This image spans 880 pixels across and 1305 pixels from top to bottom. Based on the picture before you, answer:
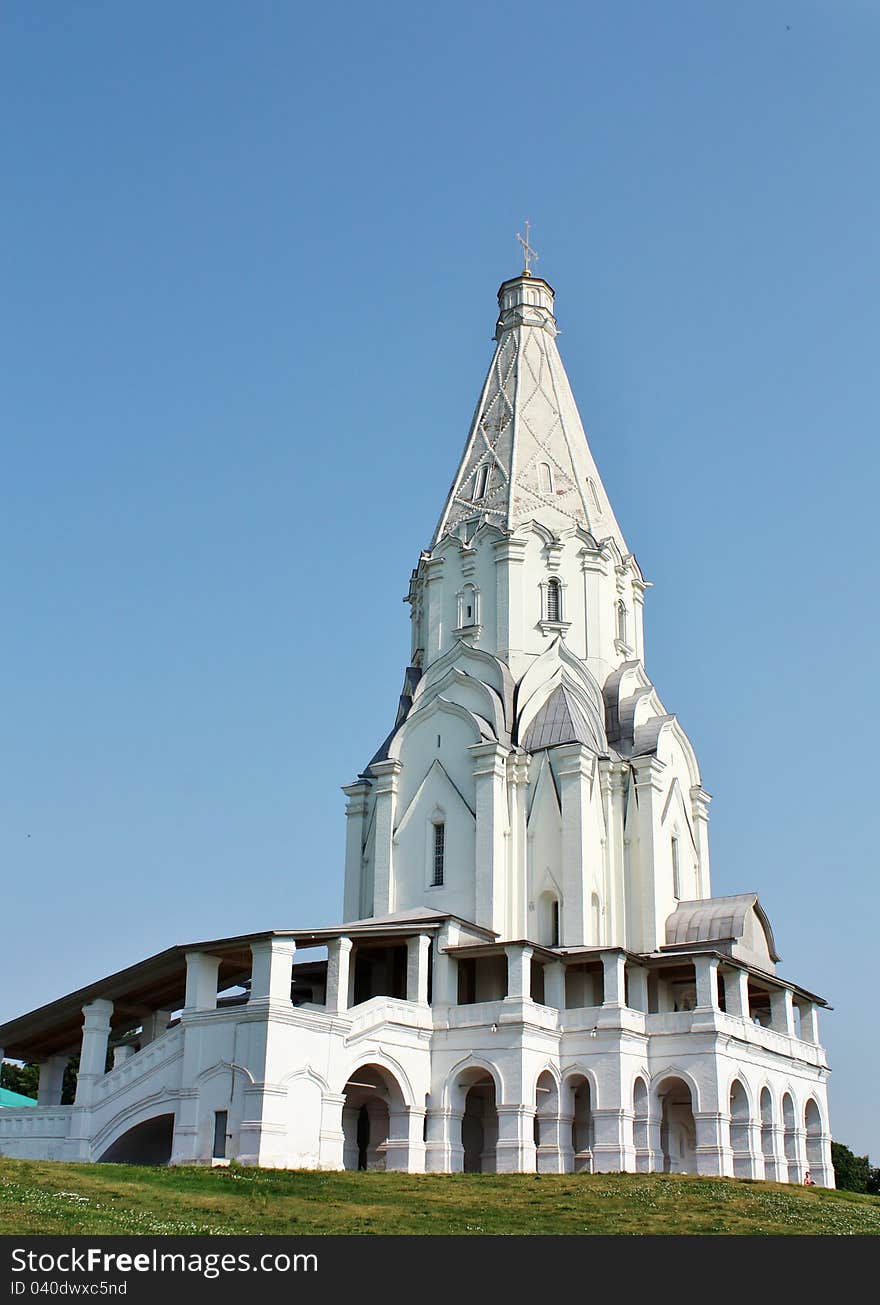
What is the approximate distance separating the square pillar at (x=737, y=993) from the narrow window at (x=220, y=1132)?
11.2m

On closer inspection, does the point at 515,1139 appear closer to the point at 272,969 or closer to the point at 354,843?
the point at 272,969

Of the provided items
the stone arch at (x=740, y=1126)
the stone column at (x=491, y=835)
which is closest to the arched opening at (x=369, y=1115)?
the stone column at (x=491, y=835)

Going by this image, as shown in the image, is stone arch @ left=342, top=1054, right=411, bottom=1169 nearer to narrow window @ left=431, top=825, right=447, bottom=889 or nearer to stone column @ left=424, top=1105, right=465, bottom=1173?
stone column @ left=424, top=1105, right=465, bottom=1173

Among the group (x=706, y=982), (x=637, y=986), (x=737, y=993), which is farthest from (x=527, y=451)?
(x=706, y=982)

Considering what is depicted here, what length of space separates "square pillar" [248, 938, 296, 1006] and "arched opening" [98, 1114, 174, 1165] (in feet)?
10.5

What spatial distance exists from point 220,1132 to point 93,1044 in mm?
4473

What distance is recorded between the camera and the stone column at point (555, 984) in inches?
1117

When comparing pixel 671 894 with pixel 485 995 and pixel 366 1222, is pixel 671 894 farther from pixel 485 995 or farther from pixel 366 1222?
pixel 366 1222

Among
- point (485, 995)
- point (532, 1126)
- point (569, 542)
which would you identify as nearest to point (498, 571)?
point (569, 542)

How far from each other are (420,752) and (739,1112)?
1123cm

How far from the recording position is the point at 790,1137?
30.5 meters

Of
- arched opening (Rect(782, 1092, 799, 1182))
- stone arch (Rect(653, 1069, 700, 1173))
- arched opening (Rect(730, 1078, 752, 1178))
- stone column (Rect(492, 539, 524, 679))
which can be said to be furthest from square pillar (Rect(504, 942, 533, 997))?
stone column (Rect(492, 539, 524, 679))

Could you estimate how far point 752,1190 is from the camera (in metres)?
22.2

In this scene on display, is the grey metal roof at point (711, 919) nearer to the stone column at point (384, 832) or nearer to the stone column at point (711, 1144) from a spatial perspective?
the stone column at point (711, 1144)
